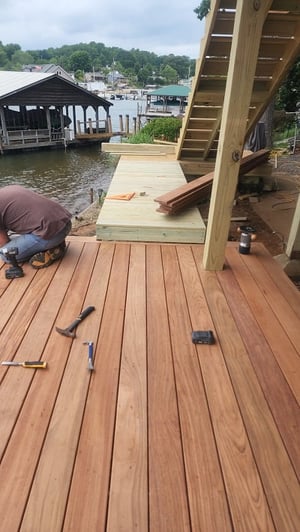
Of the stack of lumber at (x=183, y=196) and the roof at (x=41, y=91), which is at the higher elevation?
the roof at (x=41, y=91)

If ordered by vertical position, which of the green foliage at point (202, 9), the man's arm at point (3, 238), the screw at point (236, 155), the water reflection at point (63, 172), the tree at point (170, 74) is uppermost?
the tree at point (170, 74)

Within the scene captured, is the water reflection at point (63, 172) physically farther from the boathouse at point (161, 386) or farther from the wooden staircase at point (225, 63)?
the boathouse at point (161, 386)

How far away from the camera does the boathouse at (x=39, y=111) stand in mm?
17672

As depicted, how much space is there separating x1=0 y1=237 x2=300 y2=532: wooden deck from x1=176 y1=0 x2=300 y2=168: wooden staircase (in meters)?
1.72

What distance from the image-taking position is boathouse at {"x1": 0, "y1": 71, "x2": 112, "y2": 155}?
1767 centimetres

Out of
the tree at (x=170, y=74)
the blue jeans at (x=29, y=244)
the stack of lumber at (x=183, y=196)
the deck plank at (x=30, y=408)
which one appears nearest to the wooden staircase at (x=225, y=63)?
the stack of lumber at (x=183, y=196)

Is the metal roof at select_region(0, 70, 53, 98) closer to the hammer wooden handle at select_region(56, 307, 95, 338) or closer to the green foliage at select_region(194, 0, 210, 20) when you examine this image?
the green foliage at select_region(194, 0, 210, 20)

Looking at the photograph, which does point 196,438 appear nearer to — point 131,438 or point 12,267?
point 131,438

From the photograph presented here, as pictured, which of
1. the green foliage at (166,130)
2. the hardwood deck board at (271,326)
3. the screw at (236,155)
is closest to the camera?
the hardwood deck board at (271,326)

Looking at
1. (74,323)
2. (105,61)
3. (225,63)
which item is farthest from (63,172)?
(105,61)

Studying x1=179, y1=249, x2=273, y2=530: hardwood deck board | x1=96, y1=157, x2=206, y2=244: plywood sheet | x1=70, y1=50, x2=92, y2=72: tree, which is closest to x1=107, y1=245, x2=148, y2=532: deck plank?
x1=179, y1=249, x2=273, y2=530: hardwood deck board

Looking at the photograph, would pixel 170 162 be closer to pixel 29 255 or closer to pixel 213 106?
pixel 213 106

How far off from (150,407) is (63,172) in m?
15.5

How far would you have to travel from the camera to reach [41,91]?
18219 mm
